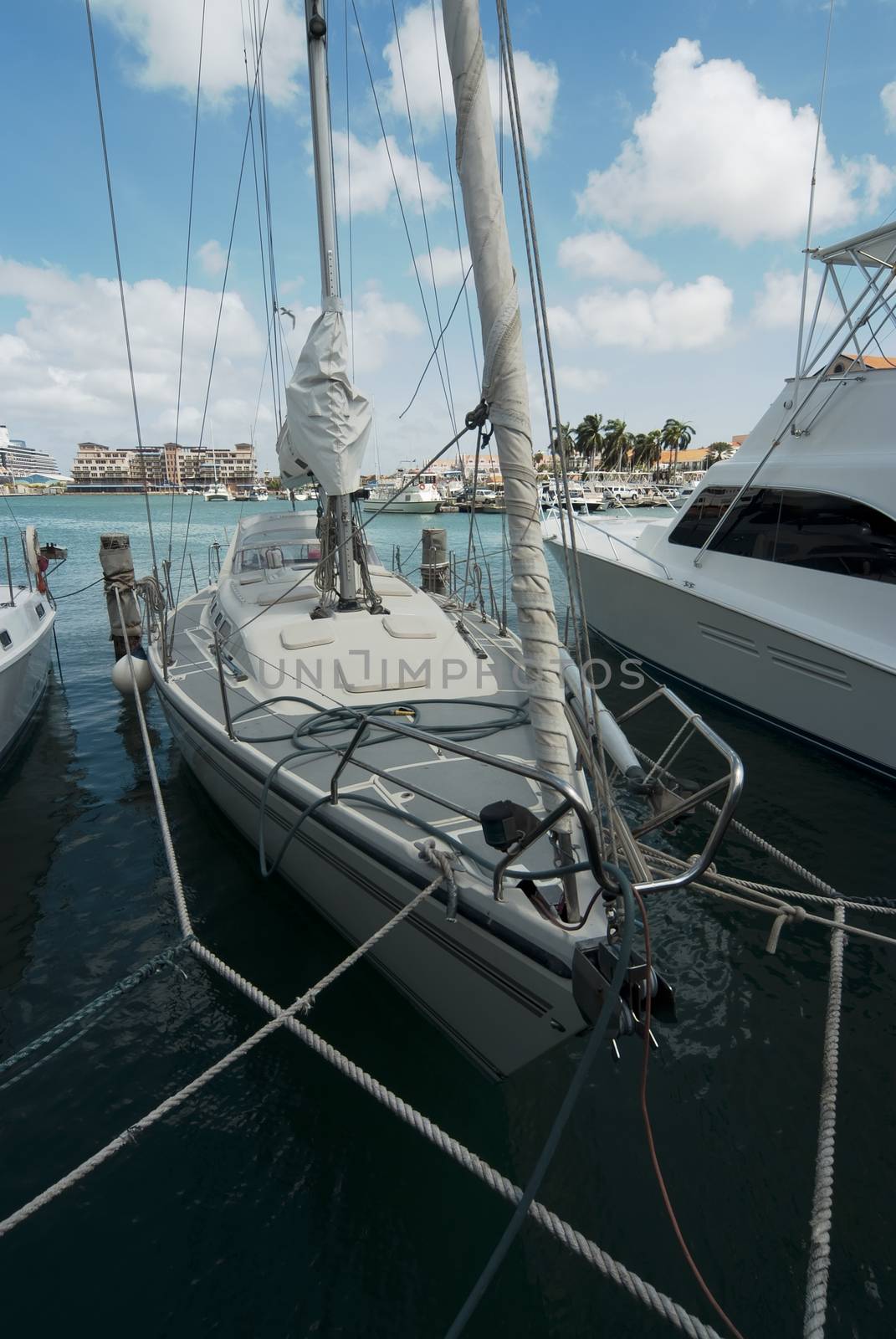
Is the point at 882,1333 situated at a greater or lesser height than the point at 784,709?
lesser

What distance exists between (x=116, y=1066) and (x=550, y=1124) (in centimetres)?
263

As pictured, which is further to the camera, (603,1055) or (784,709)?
(784,709)

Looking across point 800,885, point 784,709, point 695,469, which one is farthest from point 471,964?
point 695,469

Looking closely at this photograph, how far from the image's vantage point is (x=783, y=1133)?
140 inches

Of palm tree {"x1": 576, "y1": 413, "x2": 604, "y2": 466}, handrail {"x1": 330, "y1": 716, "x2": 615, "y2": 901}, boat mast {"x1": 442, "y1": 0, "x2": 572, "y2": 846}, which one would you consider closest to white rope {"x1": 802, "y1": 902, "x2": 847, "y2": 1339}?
handrail {"x1": 330, "y1": 716, "x2": 615, "y2": 901}

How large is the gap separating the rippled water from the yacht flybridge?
2592 mm

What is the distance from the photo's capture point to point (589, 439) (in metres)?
77.6

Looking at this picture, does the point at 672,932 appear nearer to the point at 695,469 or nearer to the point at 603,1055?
the point at 603,1055

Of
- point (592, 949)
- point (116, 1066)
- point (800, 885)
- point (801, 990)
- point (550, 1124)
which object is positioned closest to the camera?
point (592, 949)

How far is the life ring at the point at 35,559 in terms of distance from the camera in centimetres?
1201

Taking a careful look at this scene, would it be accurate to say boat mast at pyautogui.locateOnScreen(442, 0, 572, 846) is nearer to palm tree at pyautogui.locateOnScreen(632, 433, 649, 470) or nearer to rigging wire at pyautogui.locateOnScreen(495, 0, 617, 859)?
rigging wire at pyautogui.locateOnScreen(495, 0, 617, 859)

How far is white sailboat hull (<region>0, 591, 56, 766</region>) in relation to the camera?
7863 mm

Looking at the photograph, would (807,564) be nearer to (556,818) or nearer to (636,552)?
(636,552)

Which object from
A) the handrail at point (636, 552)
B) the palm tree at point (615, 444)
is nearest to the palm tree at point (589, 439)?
the palm tree at point (615, 444)
